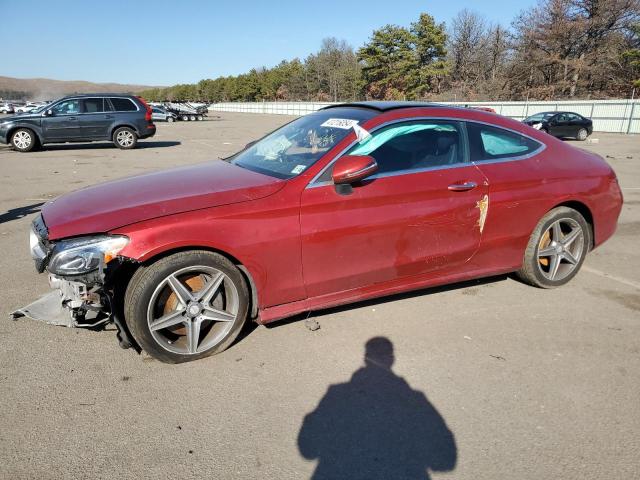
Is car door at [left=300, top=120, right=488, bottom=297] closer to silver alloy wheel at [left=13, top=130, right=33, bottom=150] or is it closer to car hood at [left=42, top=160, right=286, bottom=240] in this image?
car hood at [left=42, top=160, right=286, bottom=240]

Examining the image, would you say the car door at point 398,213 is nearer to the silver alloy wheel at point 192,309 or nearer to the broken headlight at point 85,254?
the silver alloy wheel at point 192,309

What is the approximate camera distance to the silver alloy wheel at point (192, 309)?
9.54 ft

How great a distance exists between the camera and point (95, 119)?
15.6 metres

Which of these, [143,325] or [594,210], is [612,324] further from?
[143,325]

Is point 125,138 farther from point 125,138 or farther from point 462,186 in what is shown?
point 462,186

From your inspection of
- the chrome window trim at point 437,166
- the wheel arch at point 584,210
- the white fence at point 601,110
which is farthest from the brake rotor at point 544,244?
the white fence at point 601,110

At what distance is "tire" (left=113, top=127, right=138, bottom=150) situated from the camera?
16.1 metres

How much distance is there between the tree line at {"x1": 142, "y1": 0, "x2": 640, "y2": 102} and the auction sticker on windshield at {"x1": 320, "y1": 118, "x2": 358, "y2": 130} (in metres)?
46.2

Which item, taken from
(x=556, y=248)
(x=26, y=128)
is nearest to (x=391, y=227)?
(x=556, y=248)

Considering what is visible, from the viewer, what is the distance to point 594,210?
4262 mm

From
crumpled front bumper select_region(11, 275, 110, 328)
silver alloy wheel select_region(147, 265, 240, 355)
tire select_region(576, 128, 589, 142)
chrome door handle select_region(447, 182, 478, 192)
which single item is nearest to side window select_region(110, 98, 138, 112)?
crumpled front bumper select_region(11, 275, 110, 328)

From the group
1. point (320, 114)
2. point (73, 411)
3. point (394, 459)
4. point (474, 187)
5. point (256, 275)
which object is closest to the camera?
point (394, 459)

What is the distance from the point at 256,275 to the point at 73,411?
1.30m

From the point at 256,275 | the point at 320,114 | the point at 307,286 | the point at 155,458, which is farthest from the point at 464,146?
the point at 155,458
